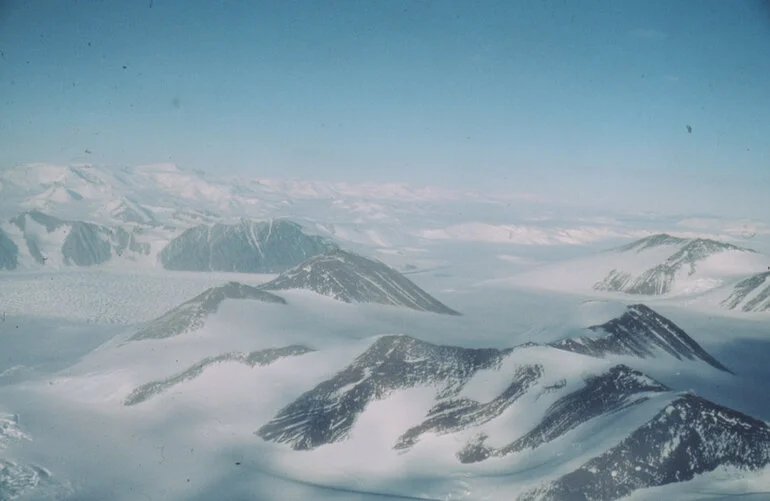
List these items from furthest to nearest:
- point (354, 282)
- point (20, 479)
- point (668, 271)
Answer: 1. point (668, 271)
2. point (354, 282)
3. point (20, 479)

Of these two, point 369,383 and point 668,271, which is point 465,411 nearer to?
point 369,383

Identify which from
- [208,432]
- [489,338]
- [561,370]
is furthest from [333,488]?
[489,338]

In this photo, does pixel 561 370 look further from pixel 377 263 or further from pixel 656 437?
pixel 377 263

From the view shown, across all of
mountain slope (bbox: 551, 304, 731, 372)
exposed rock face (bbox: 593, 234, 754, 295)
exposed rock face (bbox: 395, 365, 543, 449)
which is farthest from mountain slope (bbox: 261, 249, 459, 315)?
exposed rock face (bbox: 593, 234, 754, 295)

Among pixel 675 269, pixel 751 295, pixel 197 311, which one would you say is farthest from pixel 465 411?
pixel 675 269

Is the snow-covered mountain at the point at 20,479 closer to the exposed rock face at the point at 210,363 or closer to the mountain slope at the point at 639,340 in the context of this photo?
the exposed rock face at the point at 210,363

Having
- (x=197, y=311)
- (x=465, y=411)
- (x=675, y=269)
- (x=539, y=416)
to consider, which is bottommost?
(x=465, y=411)
